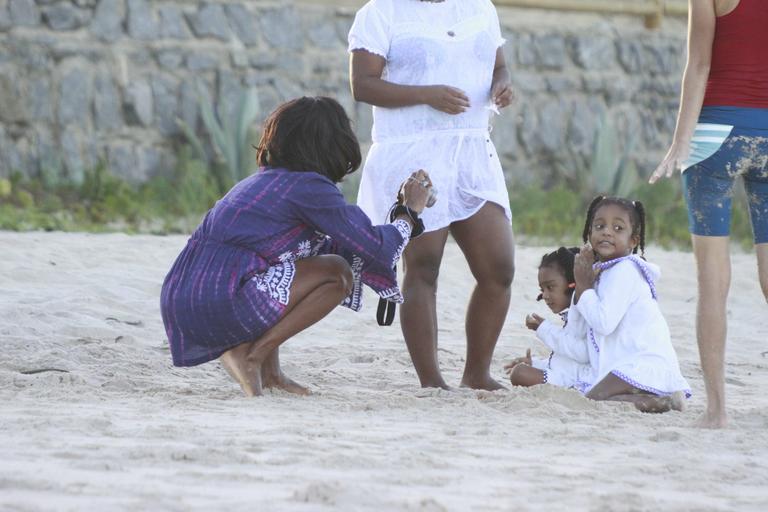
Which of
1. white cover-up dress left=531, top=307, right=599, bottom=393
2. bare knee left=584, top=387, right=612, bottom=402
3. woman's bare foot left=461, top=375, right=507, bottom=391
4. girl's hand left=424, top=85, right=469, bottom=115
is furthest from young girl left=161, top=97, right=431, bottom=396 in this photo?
bare knee left=584, top=387, right=612, bottom=402

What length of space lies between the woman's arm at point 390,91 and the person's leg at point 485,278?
1.36ft

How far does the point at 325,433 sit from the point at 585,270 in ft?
4.39

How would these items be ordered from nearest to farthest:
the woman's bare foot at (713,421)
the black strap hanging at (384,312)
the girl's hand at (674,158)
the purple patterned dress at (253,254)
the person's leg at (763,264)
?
the girl's hand at (674,158)
the woman's bare foot at (713,421)
the person's leg at (763,264)
the purple patterned dress at (253,254)
the black strap hanging at (384,312)

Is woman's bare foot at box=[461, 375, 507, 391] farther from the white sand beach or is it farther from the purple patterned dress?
the purple patterned dress

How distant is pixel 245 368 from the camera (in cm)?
430

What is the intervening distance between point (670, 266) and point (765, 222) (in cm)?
471

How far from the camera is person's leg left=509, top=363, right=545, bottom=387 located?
4.58 meters

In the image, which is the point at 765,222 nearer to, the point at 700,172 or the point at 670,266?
the point at 700,172

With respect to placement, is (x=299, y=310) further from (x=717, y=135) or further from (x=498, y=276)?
(x=717, y=135)

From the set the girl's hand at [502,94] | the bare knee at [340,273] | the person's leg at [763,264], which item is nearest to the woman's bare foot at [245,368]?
the bare knee at [340,273]

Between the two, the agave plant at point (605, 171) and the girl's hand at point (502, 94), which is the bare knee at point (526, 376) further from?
the agave plant at point (605, 171)

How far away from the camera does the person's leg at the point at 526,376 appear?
15.0 ft

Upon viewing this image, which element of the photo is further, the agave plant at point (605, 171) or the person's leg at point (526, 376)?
the agave plant at point (605, 171)

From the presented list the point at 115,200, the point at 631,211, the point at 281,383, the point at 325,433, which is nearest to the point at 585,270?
the point at 631,211
